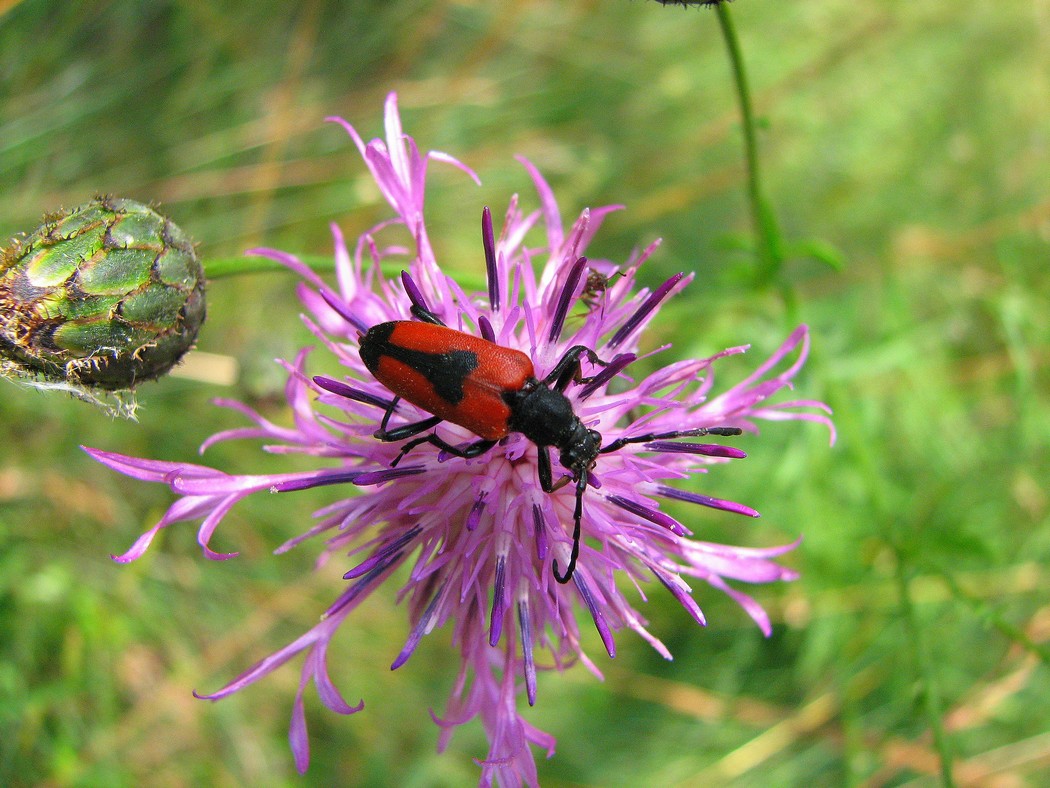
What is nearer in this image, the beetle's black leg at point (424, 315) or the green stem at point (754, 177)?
the beetle's black leg at point (424, 315)

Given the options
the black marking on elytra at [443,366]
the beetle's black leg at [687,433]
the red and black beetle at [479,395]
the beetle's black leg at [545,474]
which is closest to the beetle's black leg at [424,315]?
the red and black beetle at [479,395]

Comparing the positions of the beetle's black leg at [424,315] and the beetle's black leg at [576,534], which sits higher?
the beetle's black leg at [424,315]

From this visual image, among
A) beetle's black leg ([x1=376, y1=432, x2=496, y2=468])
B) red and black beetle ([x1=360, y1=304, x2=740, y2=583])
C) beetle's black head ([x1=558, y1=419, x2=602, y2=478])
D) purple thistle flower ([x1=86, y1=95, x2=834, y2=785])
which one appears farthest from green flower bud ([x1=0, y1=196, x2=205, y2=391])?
beetle's black head ([x1=558, y1=419, x2=602, y2=478])

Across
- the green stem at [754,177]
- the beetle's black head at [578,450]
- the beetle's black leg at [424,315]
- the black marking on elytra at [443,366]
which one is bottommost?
the beetle's black head at [578,450]

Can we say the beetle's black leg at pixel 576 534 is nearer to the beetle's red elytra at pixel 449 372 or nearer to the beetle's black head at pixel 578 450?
the beetle's black head at pixel 578 450

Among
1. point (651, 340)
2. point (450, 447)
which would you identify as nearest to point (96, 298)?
point (450, 447)

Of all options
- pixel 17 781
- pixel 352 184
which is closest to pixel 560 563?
pixel 17 781

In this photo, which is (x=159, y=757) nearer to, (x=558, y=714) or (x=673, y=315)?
(x=558, y=714)
